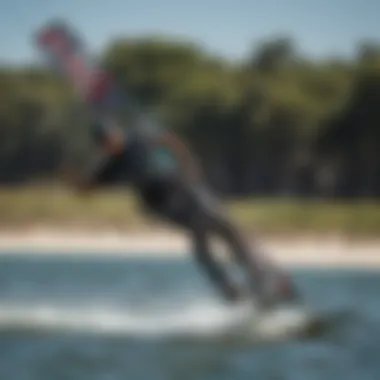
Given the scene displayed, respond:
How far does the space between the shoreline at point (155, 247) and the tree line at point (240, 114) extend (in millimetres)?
161

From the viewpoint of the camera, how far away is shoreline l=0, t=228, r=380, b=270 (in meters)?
7.95

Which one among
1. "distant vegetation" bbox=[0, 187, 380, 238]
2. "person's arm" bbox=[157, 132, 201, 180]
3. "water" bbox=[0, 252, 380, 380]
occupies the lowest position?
"water" bbox=[0, 252, 380, 380]

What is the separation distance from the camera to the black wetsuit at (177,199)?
792 cm

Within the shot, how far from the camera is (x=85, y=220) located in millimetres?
7965

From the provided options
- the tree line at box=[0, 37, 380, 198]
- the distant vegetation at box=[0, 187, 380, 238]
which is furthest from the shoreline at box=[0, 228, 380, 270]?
the tree line at box=[0, 37, 380, 198]

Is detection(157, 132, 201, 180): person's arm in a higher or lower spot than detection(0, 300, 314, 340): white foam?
higher

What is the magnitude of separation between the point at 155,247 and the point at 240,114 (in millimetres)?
497

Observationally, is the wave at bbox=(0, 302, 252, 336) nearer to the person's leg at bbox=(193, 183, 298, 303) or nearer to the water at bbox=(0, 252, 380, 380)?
the water at bbox=(0, 252, 380, 380)

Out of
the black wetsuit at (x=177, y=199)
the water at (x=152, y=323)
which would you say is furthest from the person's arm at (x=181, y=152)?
the water at (x=152, y=323)

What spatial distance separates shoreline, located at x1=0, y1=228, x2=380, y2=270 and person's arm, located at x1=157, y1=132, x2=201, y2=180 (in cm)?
20

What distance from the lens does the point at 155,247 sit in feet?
A: 25.9

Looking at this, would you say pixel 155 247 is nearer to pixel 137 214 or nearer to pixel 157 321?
pixel 137 214

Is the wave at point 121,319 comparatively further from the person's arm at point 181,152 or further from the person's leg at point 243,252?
the person's arm at point 181,152

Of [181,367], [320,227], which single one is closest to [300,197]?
[320,227]
